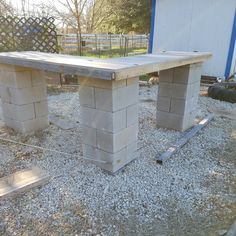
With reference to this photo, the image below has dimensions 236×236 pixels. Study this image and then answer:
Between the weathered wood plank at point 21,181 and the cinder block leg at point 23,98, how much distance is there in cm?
111

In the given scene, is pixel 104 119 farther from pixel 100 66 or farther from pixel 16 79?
pixel 16 79

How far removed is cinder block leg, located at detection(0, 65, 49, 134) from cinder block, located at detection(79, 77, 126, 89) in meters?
1.25

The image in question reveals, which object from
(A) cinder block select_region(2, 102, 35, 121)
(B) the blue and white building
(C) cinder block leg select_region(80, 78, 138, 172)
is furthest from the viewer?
(B) the blue and white building

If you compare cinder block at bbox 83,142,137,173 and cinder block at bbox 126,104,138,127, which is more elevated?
cinder block at bbox 126,104,138,127

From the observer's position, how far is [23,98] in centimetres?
341

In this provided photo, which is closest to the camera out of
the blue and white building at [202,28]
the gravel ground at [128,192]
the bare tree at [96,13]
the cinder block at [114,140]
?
the gravel ground at [128,192]

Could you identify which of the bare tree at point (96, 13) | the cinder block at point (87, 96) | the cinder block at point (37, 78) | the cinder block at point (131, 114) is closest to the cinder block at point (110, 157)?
the cinder block at point (131, 114)

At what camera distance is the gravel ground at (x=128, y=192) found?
6.56 ft

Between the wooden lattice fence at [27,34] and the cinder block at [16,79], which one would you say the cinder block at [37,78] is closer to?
the cinder block at [16,79]

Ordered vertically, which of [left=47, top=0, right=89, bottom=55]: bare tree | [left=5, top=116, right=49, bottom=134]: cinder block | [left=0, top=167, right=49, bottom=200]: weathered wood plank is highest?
[left=47, top=0, right=89, bottom=55]: bare tree

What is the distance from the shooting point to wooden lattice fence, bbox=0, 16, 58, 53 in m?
6.59

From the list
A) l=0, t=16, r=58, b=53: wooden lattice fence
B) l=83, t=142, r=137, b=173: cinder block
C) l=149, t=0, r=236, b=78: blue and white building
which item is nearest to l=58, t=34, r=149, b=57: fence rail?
l=149, t=0, r=236, b=78: blue and white building

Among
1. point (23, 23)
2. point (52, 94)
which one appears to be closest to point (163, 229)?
point (52, 94)

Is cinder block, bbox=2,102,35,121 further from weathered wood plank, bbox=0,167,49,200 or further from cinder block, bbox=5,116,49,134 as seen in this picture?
weathered wood plank, bbox=0,167,49,200
